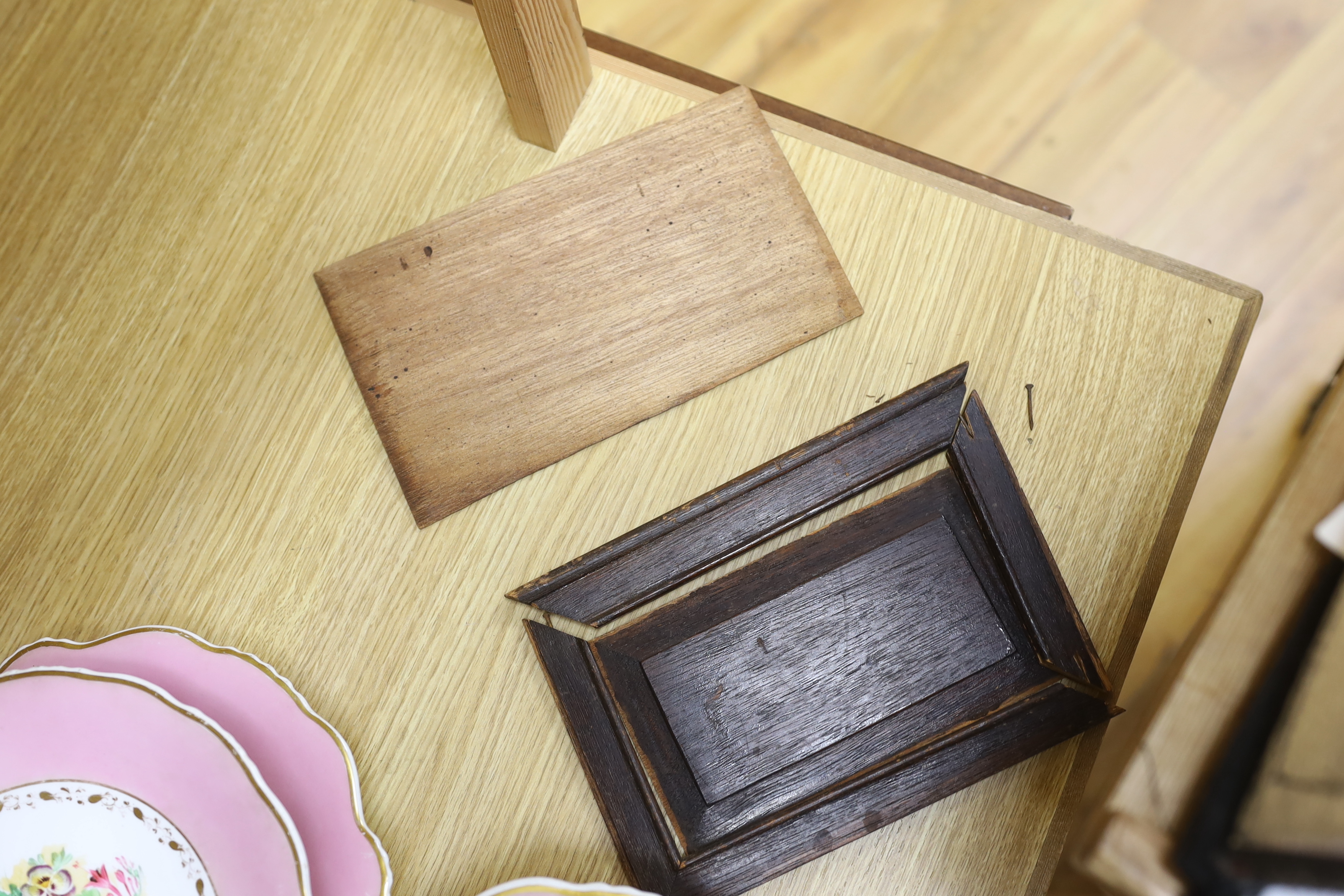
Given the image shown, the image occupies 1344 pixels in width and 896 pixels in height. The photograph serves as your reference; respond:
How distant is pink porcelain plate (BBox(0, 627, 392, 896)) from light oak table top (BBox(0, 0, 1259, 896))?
0.10 ft

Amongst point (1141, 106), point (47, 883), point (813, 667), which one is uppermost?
point (1141, 106)

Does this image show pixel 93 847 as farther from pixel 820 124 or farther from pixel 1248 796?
pixel 820 124

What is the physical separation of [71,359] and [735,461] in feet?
1.75

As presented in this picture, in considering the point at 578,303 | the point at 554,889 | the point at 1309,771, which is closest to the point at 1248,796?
the point at 1309,771

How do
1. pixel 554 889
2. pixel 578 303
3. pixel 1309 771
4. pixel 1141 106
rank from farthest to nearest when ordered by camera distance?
pixel 1141 106 < pixel 578 303 < pixel 554 889 < pixel 1309 771

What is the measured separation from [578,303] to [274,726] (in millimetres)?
371

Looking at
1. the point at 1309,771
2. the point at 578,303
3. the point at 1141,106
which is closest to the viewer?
the point at 1309,771

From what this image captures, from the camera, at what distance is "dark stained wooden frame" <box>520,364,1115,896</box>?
1.86 feet

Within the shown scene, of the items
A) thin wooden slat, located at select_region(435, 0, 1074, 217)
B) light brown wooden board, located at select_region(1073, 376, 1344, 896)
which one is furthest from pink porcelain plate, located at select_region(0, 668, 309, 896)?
thin wooden slat, located at select_region(435, 0, 1074, 217)

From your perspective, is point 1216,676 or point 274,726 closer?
point 1216,676

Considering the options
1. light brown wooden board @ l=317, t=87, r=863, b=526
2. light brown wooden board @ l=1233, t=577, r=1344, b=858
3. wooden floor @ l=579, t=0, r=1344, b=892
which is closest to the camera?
light brown wooden board @ l=1233, t=577, r=1344, b=858

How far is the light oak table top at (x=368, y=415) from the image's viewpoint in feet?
1.95

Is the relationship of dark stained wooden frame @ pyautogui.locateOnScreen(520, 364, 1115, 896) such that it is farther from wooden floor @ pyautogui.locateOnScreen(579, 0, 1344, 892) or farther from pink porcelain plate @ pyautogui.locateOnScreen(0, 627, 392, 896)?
wooden floor @ pyautogui.locateOnScreen(579, 0, 1344, 892)

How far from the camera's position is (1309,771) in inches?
13.2
